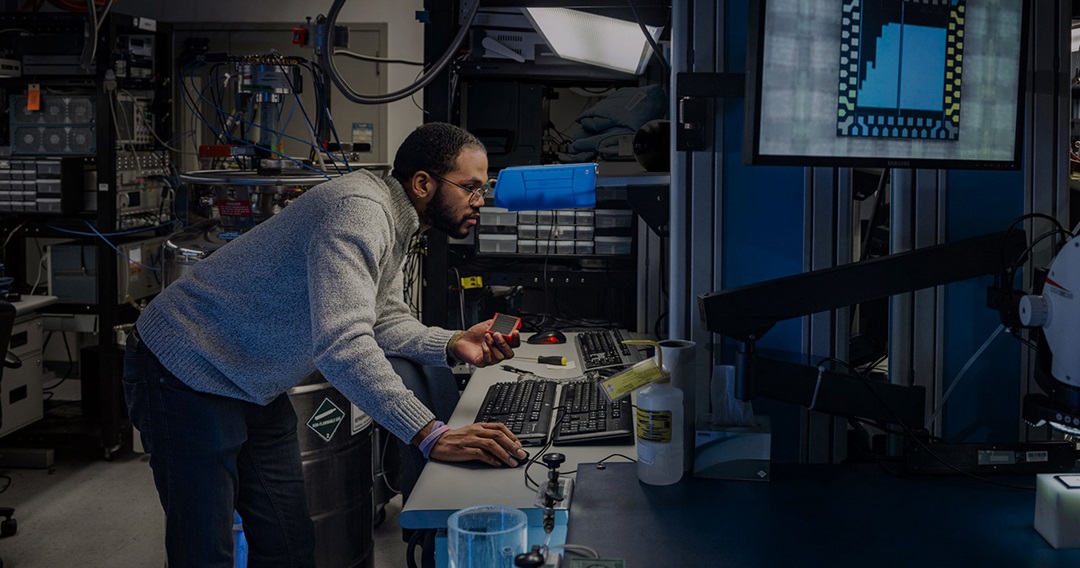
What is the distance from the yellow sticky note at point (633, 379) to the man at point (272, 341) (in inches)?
10.1

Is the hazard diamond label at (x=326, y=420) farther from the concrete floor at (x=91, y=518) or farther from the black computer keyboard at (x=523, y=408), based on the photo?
the concrete floor at (x=91, y=518)

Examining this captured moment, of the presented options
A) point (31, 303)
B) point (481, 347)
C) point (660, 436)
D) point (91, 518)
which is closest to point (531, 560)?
point (660, 436)

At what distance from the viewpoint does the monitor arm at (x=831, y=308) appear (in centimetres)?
135

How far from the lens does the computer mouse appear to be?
278cm

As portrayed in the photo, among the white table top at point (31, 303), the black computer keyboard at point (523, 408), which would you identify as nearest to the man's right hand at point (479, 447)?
the black computer keyboard at point (523, 408)

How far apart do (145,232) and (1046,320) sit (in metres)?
3.74

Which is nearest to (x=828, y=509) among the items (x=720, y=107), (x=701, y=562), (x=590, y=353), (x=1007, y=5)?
(x=701, y=562)

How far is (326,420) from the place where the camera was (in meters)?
2.50

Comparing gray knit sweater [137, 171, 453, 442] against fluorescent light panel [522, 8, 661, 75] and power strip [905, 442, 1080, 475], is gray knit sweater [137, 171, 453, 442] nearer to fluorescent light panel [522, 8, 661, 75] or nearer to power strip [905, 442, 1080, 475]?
fluorescent light panel [522, 8, 661, 75]

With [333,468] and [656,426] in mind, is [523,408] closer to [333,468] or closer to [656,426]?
[656,426]

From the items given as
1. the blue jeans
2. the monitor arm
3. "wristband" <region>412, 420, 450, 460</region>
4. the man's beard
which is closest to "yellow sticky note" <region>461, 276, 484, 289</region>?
the man's beard

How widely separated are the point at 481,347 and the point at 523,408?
19cm

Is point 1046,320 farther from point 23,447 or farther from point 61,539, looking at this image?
point 23,447

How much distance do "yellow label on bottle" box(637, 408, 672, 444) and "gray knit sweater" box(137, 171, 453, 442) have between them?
430 millimetres
